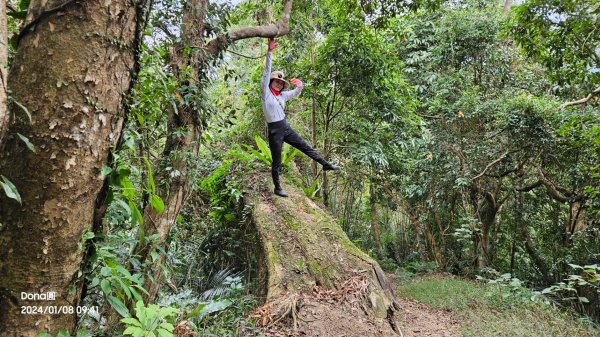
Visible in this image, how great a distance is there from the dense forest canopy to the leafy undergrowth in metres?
0.24

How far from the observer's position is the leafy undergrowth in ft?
14.0

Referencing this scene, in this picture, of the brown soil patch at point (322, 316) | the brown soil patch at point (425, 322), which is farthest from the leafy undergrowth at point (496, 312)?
the brown soil patch at point (322, 316)

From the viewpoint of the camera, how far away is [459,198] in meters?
9.70

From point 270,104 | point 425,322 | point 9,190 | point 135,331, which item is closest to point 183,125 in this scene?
point 270,104

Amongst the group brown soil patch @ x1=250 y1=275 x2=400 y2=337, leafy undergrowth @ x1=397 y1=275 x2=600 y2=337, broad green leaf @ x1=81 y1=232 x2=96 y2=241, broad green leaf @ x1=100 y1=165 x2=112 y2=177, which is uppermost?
broad green leaf @ x1=100 y1=165 x2=112 y2=177

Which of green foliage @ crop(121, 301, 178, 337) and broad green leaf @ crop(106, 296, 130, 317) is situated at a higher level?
broad green leaf @ crop(106, 296, 130, 317)

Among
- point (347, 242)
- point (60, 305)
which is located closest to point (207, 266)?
point (347, 242)

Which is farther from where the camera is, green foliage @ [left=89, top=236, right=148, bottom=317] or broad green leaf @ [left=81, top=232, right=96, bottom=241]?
green foliage @ [left=89, top=236, right=148, bottom=317]

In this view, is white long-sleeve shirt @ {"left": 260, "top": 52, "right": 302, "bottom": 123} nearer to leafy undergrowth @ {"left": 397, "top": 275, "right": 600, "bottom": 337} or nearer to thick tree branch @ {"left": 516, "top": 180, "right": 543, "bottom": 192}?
leafy undergrowth @ {"left": 397, "top": 275, "right": 600, "bottom": 337}

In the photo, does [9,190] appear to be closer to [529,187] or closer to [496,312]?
[496,312]

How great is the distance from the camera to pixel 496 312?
503 cm

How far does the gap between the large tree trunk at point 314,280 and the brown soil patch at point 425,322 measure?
0.35 metres

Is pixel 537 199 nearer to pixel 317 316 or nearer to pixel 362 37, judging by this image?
pixel 362 37

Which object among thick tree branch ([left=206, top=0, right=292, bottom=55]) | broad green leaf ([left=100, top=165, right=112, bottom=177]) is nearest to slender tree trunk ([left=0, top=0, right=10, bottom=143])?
broad green leaf ([left=100, top=165, right=112, bottom=177])
